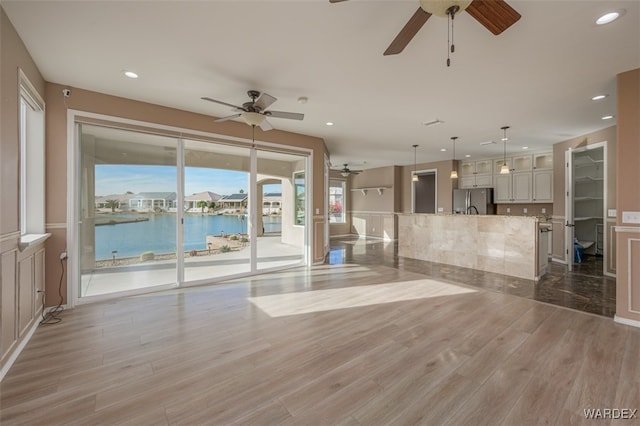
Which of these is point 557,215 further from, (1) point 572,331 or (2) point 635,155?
(1) point 572,331

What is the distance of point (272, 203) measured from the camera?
19.4ft

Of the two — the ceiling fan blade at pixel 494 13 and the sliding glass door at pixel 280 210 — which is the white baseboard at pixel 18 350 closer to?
the sliding glass door at pixel 280 210

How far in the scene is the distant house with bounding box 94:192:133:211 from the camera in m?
3.85

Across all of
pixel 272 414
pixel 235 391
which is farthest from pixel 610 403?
pixel 235 391

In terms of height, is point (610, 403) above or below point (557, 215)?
below

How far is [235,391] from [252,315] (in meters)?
1.34

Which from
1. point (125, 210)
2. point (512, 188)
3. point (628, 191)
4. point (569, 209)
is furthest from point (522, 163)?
point (125, 210)

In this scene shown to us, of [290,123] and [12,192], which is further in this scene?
[290,123]

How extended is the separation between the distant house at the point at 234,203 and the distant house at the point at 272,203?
1.57ft

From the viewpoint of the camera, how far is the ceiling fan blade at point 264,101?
3.17m

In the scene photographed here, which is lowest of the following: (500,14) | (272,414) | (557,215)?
(272,414)

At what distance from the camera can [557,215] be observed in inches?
254

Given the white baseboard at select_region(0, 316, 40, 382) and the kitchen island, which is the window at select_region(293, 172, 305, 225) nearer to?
the kitchen island

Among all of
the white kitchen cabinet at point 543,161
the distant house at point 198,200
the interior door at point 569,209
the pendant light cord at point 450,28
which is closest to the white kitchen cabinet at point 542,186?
the white kitchen cabinet at point 543,161
